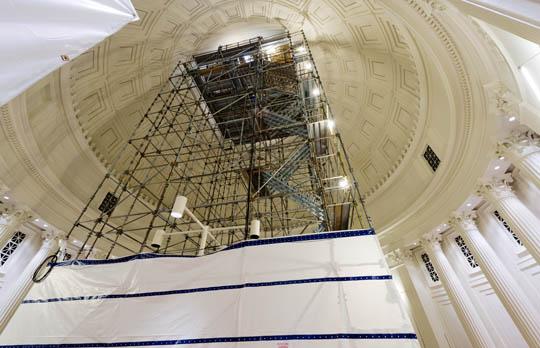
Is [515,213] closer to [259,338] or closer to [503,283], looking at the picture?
[503,283]

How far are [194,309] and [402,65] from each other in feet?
32.6

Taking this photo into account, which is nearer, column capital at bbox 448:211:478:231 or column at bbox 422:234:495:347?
column at bbox 422:234:495:347

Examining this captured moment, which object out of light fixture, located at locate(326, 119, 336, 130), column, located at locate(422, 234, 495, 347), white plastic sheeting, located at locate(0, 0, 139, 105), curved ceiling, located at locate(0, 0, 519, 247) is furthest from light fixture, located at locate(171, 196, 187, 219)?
column, located at locate(422, 234, 495, 347)

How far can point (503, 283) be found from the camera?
667 cm

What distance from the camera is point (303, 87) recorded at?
932 centimetres

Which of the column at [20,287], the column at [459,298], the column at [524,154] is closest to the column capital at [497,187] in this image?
the column at [524,154]

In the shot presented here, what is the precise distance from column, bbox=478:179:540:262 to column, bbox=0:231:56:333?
46.2 feet

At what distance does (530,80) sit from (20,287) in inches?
567

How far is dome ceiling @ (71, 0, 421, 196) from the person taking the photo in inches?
338

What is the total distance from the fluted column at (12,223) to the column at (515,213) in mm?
14267

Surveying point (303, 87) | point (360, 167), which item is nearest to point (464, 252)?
point (360, 167)

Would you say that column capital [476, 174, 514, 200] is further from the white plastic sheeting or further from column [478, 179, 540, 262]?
the white plastic sheeting

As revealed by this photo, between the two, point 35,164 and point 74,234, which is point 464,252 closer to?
point 74,234

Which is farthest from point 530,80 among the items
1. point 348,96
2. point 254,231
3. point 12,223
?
point 12,223
